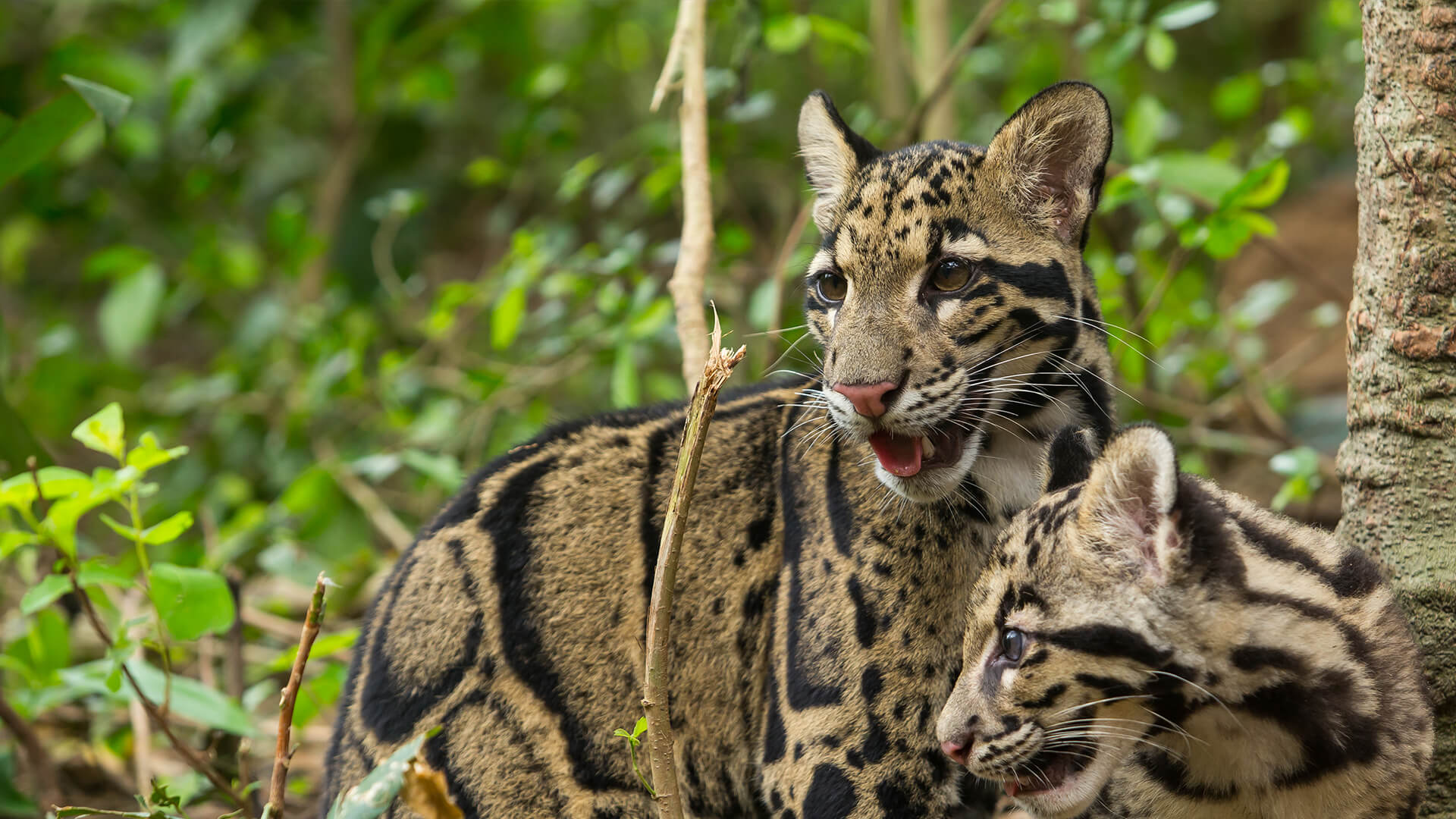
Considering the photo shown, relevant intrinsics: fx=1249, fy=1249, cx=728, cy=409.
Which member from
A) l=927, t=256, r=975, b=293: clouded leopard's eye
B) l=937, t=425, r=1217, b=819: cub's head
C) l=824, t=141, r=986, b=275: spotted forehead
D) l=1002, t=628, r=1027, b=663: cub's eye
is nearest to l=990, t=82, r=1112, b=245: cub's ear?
l=824, t=141, r=986, b=275: spotted forehead

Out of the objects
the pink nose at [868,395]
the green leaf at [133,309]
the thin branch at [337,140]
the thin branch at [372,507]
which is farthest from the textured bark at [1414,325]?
the thin branch at [337,140]

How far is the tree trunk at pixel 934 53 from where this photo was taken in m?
6.53

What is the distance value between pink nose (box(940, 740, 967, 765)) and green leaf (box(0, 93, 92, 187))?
3.94 metres

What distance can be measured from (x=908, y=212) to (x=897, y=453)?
81 centimetres

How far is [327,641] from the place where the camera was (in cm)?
488

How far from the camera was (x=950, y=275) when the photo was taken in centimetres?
393

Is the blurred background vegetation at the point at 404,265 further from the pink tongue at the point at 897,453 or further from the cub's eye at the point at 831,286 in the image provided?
the pink tongue at the point at 897,453

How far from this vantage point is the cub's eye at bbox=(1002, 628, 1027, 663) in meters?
3.47

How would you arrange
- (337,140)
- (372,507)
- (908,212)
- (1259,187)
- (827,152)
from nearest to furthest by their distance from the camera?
(908,212), (827,152), (1259,187), (372,507), (337,140)

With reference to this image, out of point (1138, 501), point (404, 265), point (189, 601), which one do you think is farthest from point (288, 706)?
point (404, 265)

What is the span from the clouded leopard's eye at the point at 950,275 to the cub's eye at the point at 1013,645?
108 centimetres

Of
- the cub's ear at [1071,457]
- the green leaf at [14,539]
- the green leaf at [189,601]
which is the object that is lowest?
the green leaf at [189,601]

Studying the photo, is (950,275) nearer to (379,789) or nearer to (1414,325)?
(1414,325)

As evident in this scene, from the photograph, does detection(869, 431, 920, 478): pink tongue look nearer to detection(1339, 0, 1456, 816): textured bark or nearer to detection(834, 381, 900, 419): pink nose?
detection(834, 381, 900, 419): pink nose
